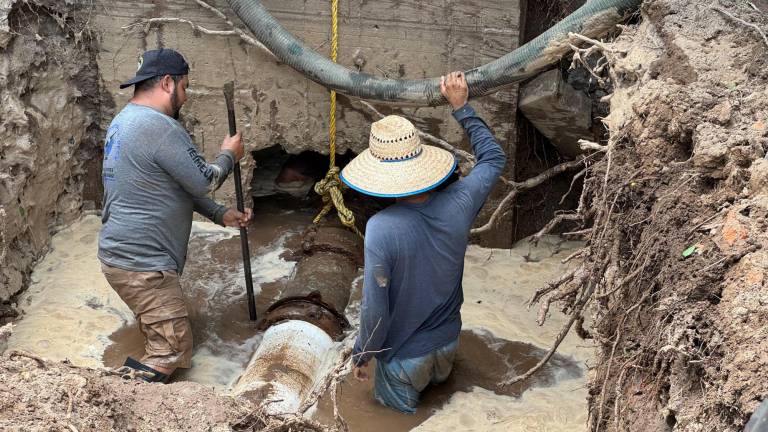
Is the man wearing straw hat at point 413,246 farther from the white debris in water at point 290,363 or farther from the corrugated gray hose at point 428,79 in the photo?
the corrugated gray hose at point 428,79

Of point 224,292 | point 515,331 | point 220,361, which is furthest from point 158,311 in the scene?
point 515,331

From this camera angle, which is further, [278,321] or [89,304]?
[89,304]

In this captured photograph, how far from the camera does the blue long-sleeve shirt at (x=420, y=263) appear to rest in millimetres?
3834

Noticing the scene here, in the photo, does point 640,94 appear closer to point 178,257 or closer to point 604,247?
point 604,247

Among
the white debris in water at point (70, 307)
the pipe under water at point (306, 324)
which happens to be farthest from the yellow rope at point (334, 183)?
the white debris in water at point (70, 307)

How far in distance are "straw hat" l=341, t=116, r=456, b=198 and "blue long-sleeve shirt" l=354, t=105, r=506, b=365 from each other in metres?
0.17

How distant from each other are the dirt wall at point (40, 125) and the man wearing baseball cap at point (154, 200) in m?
0.86

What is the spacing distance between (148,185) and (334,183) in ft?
5.74

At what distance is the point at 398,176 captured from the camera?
374 cm

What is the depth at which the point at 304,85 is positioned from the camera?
6199 millimetres

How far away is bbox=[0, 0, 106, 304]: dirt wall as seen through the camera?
5.37 meters

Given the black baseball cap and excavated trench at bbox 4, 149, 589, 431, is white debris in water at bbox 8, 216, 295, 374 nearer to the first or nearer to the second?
excavated trench at bbox 4, 149, 589, 431

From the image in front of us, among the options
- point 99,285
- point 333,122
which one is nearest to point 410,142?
point 333,122

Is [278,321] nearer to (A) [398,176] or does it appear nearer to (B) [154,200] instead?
(B) [154,200]
